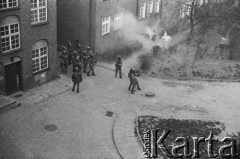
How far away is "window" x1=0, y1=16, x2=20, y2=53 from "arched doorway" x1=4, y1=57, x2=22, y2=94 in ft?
2.58

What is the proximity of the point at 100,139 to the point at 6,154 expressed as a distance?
4508 millimetres

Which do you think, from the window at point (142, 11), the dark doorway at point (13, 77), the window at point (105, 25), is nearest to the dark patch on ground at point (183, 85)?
the window at point (105, 25)

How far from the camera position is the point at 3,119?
17656 millimetres

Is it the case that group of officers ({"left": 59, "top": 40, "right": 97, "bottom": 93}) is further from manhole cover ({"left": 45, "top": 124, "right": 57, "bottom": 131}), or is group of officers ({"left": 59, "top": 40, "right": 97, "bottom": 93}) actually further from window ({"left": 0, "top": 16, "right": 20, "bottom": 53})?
manhole cover ({"left": 45, "top": 124, "right": 57, "bottom": 131})

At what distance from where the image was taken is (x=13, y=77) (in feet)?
66.7

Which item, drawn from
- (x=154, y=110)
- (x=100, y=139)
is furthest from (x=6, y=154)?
(x=154, y=110)

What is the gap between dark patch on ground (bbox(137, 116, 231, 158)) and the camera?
16.9 m

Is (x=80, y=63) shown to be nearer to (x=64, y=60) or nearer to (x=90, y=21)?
(x=64, y=60)

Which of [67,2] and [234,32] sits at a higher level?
[67,2]

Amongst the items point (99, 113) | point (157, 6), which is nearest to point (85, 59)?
point (99, 113)

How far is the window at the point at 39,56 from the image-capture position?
21.2 meters

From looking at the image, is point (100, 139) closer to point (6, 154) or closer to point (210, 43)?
point (6, 154)

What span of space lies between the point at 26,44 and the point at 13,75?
2076 mm

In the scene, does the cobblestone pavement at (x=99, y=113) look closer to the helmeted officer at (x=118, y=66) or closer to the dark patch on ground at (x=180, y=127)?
the dark patch on ground at (x=180, y=127)
